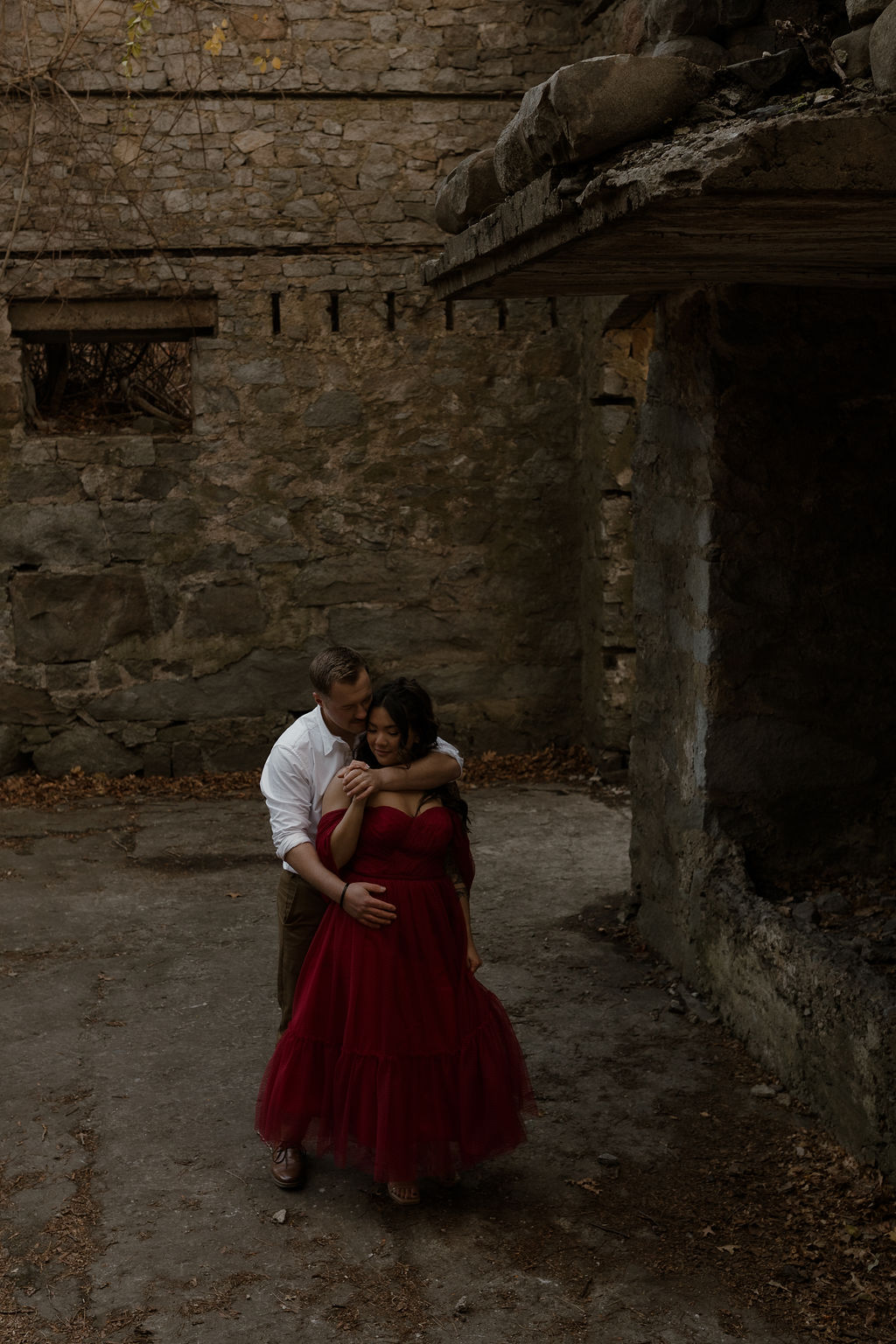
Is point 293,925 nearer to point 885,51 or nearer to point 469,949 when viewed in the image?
point 469,949

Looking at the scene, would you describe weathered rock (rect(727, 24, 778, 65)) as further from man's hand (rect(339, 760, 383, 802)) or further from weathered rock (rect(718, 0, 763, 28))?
man's hand (rect(339, 760, 383, 802))

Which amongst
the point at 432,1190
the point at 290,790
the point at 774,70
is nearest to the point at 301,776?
the point at 290,790

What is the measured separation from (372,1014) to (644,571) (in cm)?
243

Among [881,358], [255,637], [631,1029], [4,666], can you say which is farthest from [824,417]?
[4,666]

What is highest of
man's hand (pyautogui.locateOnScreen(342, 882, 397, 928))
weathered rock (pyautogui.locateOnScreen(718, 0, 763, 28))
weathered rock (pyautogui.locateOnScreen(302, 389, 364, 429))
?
weathered rock (pyautogui.locateOnScreen(718, 0, 763, 28))

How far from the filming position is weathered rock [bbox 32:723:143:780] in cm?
772

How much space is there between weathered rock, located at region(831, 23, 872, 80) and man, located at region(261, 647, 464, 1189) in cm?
174

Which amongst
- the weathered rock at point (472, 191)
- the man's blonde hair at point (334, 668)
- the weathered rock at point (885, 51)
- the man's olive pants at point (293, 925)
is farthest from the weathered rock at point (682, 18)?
the man's olive pants at point (293, 925)

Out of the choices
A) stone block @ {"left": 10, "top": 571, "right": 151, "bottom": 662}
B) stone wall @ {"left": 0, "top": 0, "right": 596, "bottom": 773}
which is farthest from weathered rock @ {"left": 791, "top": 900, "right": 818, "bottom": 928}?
stone block @ {"left": 10, "top": 571, "right": 151, "bottom": 662}

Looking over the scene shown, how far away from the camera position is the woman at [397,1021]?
10.5 feet

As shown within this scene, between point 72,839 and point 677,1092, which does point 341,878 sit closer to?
point 677,1092

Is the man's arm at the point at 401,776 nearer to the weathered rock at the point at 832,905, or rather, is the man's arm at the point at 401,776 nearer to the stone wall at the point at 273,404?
the weathered rock at the point at 832,905

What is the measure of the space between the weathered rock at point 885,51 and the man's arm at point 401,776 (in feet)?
5.84

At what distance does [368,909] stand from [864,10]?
225 centimetres
